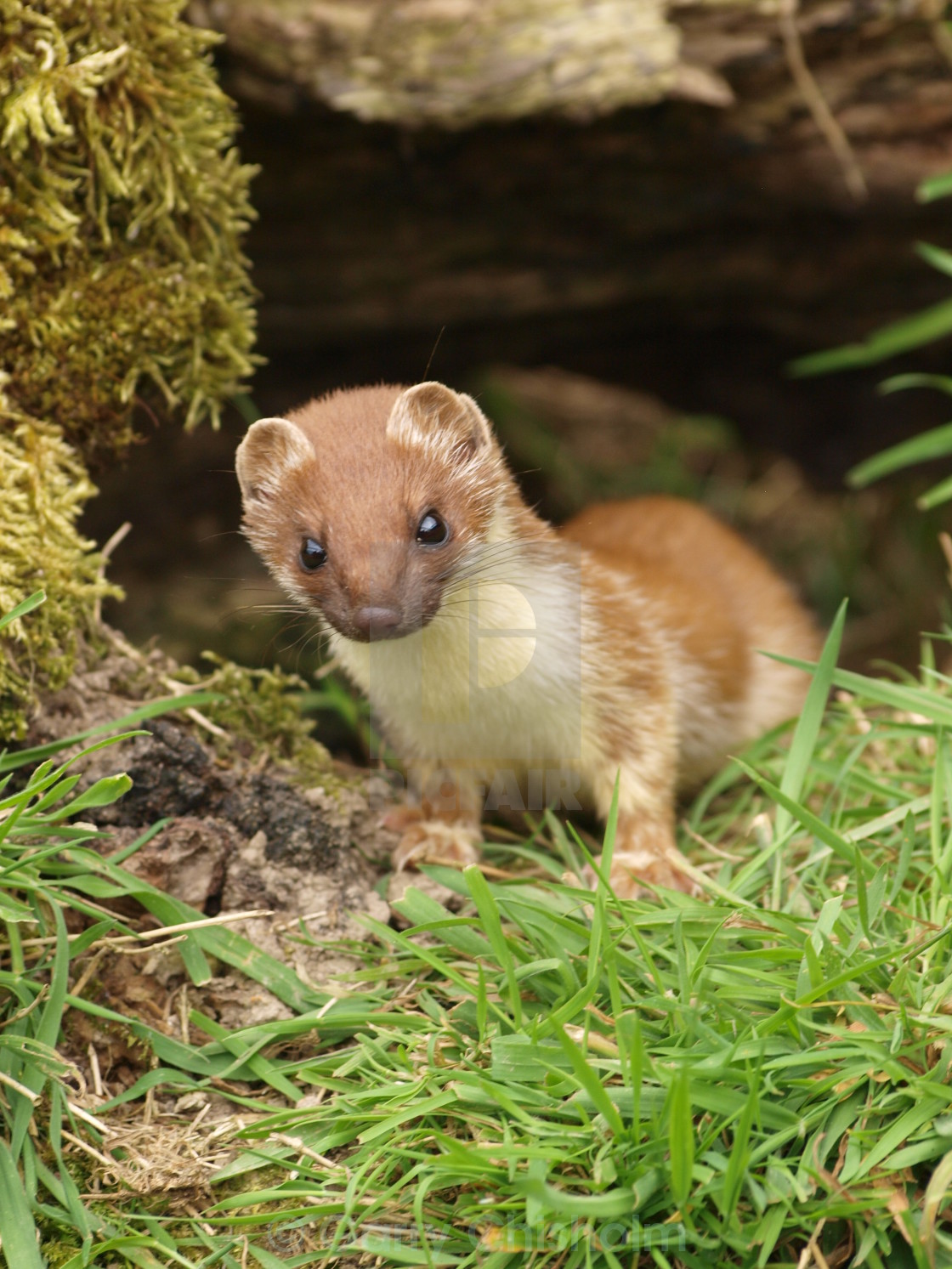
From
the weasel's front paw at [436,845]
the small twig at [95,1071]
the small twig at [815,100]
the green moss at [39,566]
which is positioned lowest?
the weasel's front paw at [436,845]

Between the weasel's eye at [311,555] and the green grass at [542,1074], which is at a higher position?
the weasel's eye at [311,555]

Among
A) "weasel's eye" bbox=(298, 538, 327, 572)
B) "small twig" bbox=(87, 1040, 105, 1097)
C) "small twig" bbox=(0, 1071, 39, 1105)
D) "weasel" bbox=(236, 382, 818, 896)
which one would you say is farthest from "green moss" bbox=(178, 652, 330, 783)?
"small twig" bbox=(0, 1071, 39, 1105)

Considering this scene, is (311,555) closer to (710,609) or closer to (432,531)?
(432,531)

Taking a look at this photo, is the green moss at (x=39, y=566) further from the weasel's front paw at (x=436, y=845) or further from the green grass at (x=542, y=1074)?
the weasel's front paw at (x=436, y=845)

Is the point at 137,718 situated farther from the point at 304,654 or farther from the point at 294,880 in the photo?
the point at 304,654

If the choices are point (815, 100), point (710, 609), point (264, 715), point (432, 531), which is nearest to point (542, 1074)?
point (432, 531)

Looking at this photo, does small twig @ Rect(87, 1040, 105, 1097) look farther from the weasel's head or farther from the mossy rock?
the weasel's head

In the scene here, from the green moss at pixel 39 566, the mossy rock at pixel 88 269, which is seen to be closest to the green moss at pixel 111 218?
the mossy rock at pixel 88 269

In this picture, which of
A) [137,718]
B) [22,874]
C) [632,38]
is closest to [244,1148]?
[22,874]
